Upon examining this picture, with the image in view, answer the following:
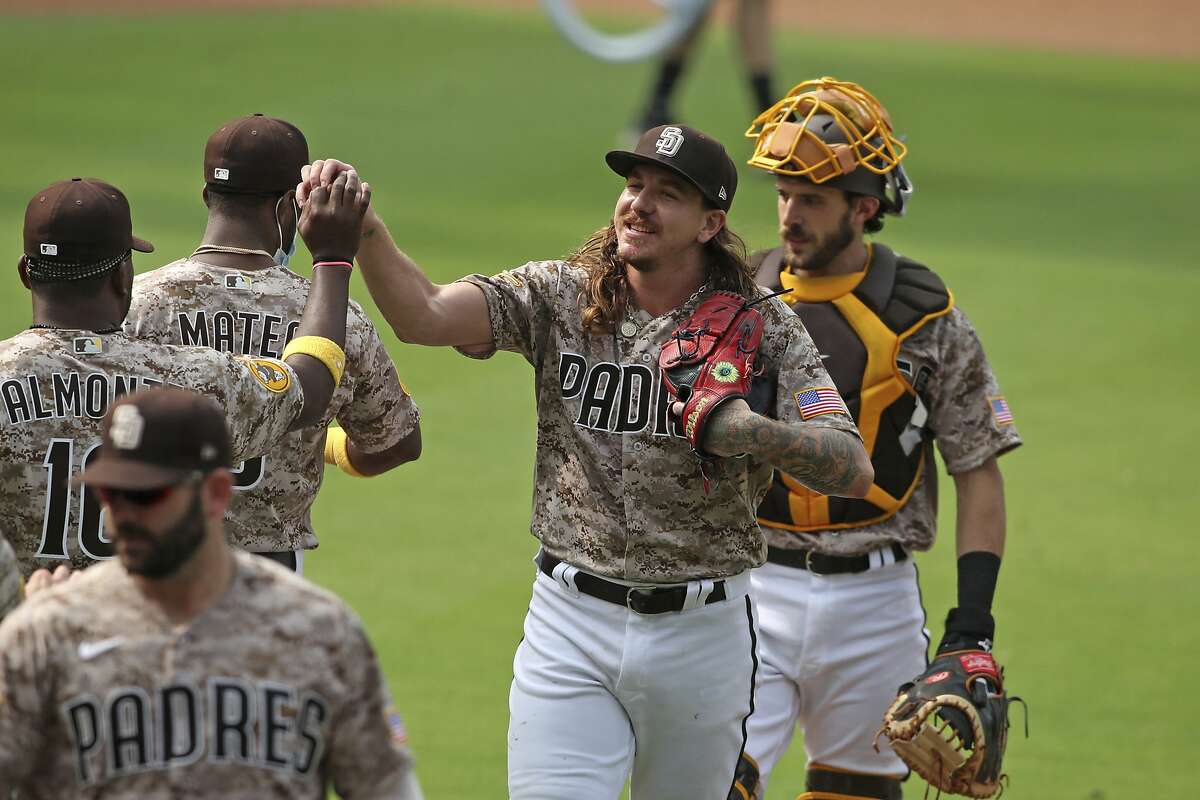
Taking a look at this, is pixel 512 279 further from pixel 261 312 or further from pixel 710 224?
pixel 261 312

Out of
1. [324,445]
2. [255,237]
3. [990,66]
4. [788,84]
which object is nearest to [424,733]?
[324,445]

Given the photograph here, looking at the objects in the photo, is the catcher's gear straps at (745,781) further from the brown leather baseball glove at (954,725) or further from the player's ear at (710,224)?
the player's ear at (710,224)

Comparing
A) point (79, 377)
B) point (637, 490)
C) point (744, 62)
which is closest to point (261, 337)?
point (79, 377)

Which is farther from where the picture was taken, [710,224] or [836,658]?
[836,658]

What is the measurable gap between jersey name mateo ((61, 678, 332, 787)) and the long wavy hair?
191 cm

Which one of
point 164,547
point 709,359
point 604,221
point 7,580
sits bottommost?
point 7,580

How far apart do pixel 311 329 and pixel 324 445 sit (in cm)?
73

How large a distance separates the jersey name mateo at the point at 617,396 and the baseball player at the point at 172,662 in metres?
1.68

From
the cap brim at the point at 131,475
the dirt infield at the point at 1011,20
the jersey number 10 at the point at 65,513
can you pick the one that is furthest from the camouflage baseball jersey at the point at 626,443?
the dirt infield at the point at 1011,20

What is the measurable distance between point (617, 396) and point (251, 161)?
117 centimetres

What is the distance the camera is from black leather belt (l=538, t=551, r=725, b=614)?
5016 mm

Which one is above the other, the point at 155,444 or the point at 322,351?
the point at 322,351

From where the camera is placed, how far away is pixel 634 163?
16.8ft

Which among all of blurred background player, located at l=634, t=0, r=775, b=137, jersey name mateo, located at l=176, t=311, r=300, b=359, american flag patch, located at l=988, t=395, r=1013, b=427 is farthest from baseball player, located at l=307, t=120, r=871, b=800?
blurred background player, located at l=634, t=0, r=775, b=137
